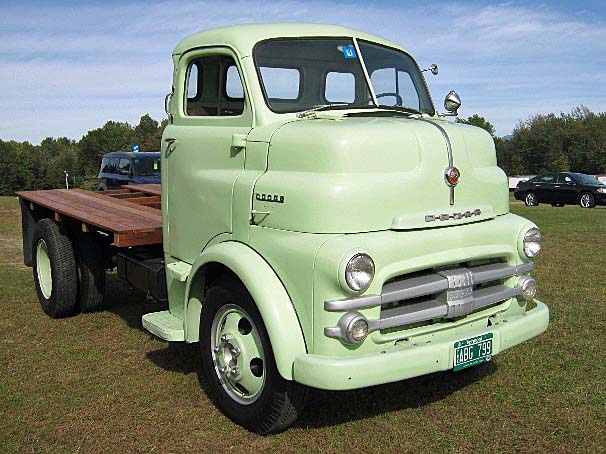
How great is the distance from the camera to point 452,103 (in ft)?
16.3

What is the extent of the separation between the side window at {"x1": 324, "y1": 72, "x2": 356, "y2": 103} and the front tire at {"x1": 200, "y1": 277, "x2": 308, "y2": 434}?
1521mm

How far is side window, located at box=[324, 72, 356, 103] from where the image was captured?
4648mm

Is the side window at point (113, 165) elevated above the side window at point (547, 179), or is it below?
above

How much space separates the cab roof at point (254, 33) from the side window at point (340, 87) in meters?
0.28

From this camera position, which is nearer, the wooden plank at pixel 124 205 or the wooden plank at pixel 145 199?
the wooden plank at pixel 124 205

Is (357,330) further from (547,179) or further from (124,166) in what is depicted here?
(547,179)

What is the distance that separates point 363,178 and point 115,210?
367cm

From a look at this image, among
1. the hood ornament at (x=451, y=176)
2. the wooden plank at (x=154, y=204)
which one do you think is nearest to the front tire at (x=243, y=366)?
the hood ornament at (x=451, y=176)

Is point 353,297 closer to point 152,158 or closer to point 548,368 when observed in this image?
point 548,368

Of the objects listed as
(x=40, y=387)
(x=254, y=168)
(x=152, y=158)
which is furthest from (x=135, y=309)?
(x=152, y=158)

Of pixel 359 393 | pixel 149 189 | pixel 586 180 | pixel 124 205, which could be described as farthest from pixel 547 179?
pixel 359 393

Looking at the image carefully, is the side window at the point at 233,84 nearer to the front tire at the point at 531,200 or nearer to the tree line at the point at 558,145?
the front tire at the point at 531,200

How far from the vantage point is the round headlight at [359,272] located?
339 centimetres

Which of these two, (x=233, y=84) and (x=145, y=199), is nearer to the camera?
(x=233, y=84)
